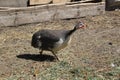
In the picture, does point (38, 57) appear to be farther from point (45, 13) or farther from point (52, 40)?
point (45, 13)

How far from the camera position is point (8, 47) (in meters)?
7.59

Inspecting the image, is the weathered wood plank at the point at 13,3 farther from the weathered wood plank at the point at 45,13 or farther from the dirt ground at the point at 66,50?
the dirt ground at the point at 66,50

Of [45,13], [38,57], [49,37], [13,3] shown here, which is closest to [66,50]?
[38,57]

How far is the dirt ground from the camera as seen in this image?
667 centimetres

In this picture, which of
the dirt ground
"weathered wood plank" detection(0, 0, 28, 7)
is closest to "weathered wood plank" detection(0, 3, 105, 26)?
the dirt ground

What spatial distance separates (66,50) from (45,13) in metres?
1.81

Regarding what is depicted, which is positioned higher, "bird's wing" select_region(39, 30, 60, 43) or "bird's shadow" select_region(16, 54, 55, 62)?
"bird's wing" select_region(39, 30, 60, 43)

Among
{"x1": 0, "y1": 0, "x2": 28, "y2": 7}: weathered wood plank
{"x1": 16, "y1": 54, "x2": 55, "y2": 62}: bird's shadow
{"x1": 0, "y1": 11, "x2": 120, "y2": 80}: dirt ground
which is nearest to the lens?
{"x1": 0, "y1": 11, "x2": 120, "y2": 80}: dirt ground

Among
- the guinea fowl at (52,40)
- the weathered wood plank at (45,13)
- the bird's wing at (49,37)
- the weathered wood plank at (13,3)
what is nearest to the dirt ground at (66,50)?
the weathered wood plank at (45,13)

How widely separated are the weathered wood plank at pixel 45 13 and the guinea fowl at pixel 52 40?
1.93 m

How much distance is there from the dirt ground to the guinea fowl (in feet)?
0.84

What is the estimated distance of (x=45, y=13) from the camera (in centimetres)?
910

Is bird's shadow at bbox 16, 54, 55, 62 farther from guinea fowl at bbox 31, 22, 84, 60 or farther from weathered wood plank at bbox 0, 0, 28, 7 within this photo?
weathered wood plank at bbox 0, 0, 28, 7

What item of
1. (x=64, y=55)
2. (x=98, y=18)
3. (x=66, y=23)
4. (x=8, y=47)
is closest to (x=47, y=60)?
(x=64, y=55)
